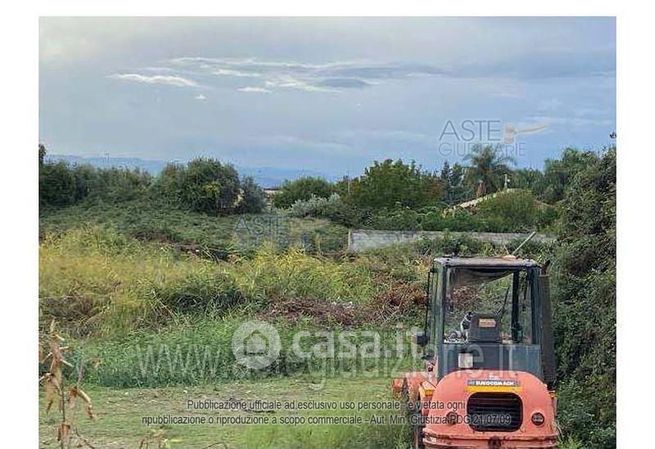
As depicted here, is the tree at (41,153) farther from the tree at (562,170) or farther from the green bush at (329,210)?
the tree at (562,170)

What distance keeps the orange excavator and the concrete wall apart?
7.38ft

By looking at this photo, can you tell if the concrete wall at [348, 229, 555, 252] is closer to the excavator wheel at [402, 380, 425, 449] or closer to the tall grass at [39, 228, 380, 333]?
the tall grass at [39, 228, 380, 333]

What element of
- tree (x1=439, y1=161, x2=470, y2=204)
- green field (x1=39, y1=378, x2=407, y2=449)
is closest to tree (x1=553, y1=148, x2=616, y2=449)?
tree (x1=439, y1=161, x2=470, y2=204)

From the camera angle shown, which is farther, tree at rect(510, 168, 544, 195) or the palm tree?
tree at rect(510, 168, 544, 195)

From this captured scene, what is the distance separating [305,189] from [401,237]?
126 cm

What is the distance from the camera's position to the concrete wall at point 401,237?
406 inches

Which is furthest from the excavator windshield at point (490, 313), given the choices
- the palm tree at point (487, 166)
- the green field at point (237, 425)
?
the palm tree at point (487, 166)

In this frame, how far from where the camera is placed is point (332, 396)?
9.55 metres

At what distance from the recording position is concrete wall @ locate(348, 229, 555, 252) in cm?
1032

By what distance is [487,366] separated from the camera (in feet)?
23.6

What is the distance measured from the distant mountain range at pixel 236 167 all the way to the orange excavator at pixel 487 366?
8.10ft

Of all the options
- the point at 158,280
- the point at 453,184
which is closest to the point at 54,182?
the point at 158,280

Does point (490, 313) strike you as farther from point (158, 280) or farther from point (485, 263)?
point (158, 280)
